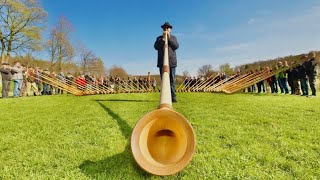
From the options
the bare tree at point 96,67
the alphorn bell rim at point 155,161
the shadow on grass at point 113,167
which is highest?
the bare tree at point 96,67

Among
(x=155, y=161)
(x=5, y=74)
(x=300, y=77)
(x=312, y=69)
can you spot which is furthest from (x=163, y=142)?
(x=5, y=74)

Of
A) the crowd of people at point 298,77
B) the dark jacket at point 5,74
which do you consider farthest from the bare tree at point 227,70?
the dark jacket at point 5,74

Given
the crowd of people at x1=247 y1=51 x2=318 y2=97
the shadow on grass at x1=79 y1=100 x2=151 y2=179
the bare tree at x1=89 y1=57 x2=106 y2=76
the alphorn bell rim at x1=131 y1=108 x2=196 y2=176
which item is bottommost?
the shadow on grass at x1=79 y1=100 x2=151 y2=179

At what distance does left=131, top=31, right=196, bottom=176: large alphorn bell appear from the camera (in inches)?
116

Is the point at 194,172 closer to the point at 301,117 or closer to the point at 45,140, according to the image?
the point at 45,140

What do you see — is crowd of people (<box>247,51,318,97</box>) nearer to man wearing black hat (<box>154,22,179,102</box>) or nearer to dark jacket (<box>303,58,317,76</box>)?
dark jacket (<box>303,58,317,76</box>)

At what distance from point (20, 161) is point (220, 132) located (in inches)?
126

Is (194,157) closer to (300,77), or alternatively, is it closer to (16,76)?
(300,77)

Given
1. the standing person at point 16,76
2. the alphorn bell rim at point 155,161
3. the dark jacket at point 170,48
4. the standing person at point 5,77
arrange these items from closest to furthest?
the alphorn bell rim at point 155,161, the dark jacket at point 170,48, the standing person at point 5,77, the standing person at point 16,76

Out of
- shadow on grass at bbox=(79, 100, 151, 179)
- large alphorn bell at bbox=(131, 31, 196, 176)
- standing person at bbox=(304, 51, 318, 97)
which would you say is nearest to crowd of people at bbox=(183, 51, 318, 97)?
standing person at bbox=(304, 51, 318, 97)

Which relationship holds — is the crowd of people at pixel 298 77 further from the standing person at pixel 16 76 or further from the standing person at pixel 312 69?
the standing person at pixel 16 76

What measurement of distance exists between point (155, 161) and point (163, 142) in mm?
335

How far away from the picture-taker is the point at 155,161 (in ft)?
10.4

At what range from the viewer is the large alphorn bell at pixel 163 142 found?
116 inches
